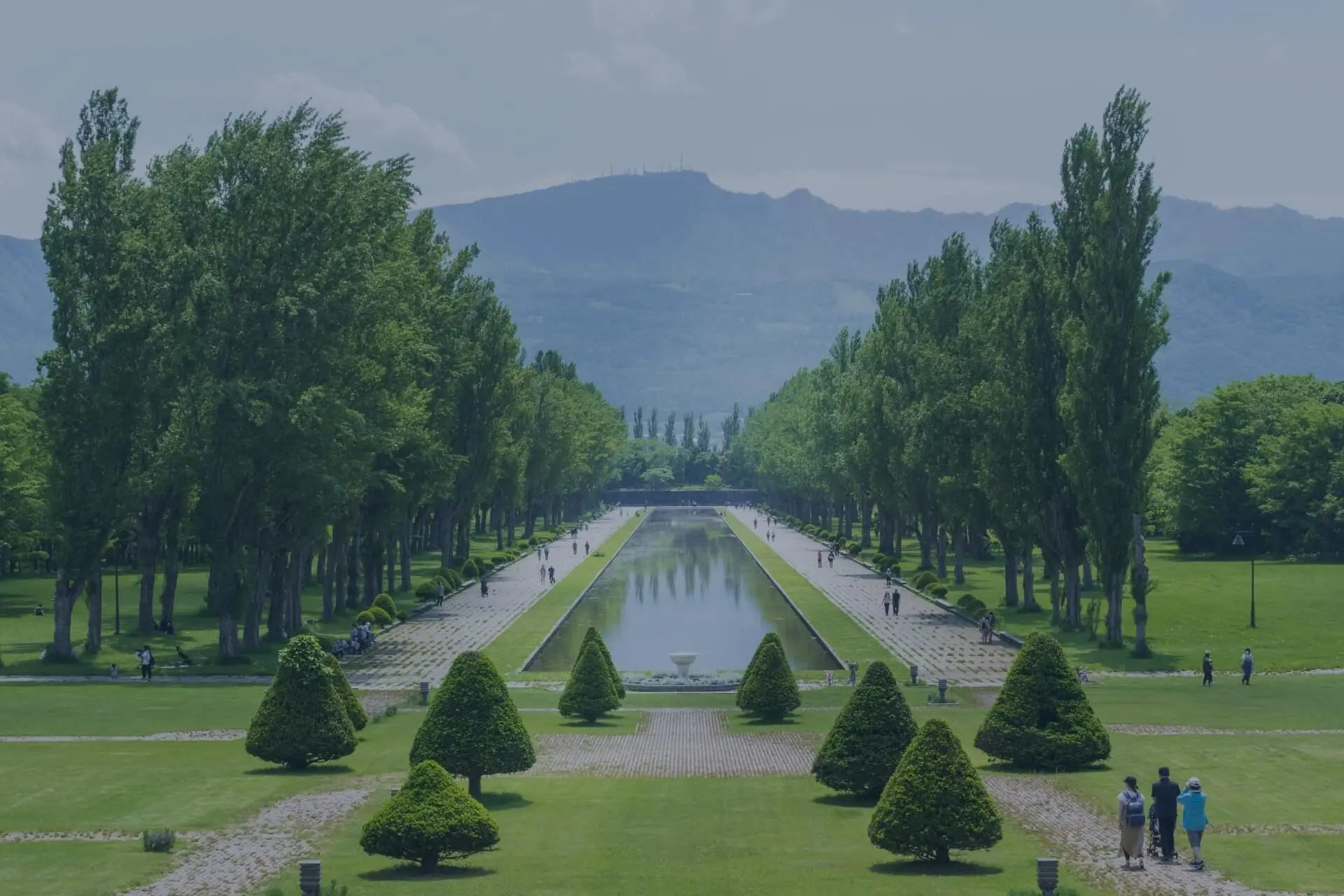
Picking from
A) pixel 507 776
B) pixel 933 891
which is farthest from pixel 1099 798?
pixel 507 776

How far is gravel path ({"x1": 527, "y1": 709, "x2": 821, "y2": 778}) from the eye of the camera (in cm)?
3553

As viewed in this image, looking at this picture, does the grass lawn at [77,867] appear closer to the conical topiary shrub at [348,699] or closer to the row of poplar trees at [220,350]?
the conical topiary shrub at [348,699]

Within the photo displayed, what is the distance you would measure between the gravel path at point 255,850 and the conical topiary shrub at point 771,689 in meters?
14.2

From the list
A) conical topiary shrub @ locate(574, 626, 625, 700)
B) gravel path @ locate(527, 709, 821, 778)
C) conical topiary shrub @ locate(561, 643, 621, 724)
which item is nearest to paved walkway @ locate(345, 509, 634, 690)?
conical topiary shrub @ locate(574, 626, 625, 700)

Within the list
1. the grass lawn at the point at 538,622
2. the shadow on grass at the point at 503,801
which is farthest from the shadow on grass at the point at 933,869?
the grass lawn at the point at 538,622

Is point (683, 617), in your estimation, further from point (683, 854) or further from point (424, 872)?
point (424, 872)

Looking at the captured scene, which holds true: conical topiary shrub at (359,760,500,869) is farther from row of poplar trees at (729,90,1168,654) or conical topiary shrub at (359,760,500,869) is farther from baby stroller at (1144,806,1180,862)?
row of poplar trees at (729,90,1168,654)

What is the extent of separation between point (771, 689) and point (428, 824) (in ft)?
64.3

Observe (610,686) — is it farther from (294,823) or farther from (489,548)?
(489,548)

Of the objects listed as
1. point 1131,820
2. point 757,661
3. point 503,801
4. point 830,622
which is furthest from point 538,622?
point 1131,820

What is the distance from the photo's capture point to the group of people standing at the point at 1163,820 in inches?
971

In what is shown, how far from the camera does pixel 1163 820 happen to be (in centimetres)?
2542

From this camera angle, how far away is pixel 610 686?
43.6 meters

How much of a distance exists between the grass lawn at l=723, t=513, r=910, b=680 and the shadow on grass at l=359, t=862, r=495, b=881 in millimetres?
16366
